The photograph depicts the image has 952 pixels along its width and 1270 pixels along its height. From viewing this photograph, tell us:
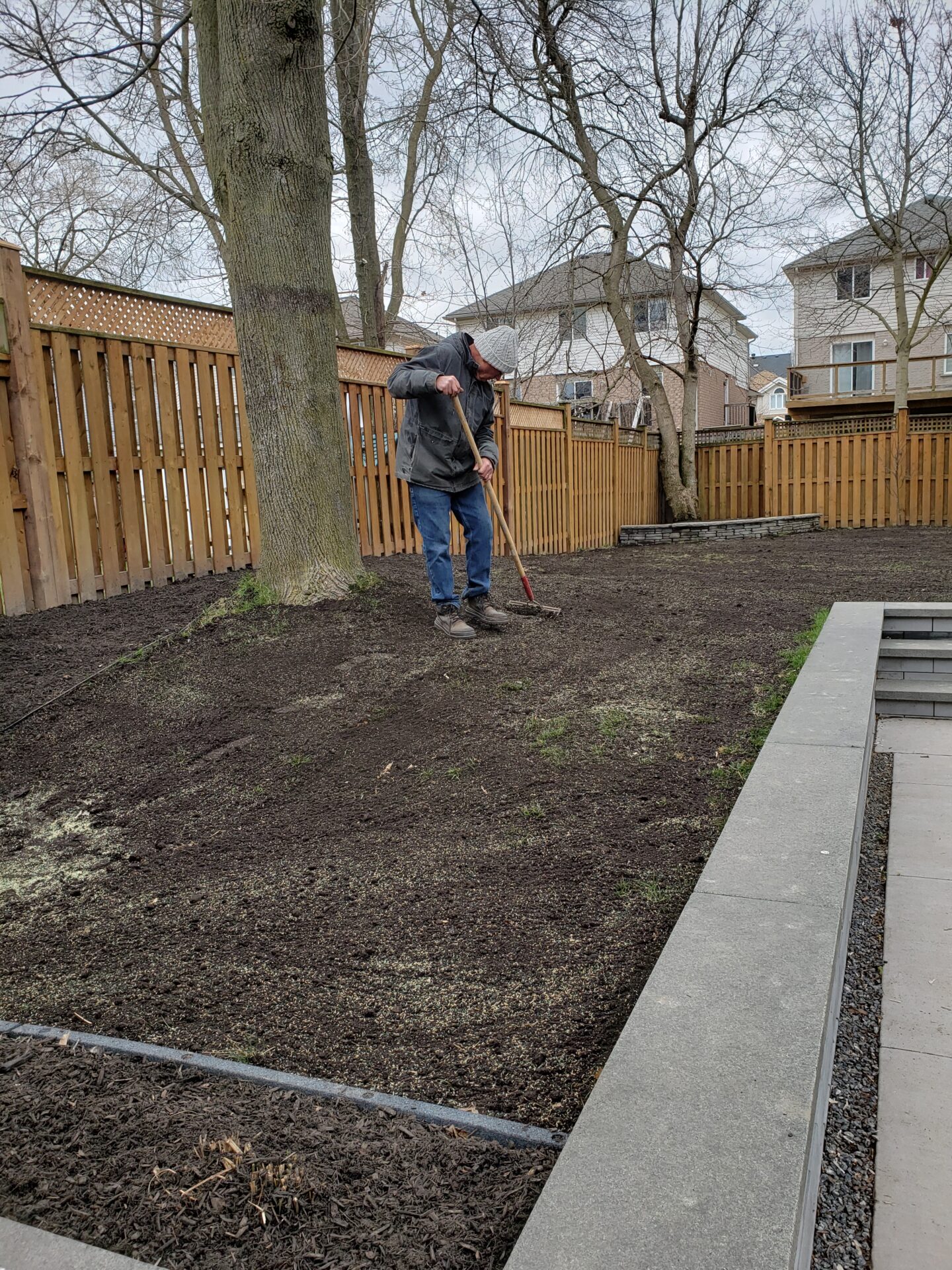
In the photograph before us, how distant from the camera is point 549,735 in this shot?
152 inches

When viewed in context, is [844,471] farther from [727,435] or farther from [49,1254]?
[49,1254]

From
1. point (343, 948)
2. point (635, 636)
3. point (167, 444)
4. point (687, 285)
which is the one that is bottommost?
point (343, 948)

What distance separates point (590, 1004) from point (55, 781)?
2.70m

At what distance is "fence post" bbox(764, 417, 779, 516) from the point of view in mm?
17953

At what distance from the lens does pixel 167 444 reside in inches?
255

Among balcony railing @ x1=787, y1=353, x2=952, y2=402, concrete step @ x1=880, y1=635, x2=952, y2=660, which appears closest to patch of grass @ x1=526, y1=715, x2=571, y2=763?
concrete step @ x1=880, y1=635, x2=952, y2=660


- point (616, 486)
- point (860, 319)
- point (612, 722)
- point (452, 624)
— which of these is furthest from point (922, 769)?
point (860, 319)

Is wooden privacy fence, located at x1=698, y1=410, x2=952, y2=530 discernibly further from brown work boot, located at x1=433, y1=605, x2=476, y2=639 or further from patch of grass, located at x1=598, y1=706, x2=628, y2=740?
patch of grass, located at x1=598, y1=706, x2=628, y2=740

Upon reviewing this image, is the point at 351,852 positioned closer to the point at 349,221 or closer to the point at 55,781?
the point at 55,781

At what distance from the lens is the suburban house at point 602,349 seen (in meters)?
22.6

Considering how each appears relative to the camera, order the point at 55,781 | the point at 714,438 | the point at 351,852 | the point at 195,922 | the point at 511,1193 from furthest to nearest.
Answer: the point at 714,438 < the point at 55,781 < the point at 351,852 < the point at 195,922 < the point at 511,1193

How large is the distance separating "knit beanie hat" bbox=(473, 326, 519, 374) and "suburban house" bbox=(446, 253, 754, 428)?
14245mm

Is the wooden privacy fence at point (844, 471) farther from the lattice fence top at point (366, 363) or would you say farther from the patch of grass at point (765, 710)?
the patch of grass at point (765, 710)

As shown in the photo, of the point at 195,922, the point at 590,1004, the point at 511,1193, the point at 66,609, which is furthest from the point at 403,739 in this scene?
the point at 66,609
